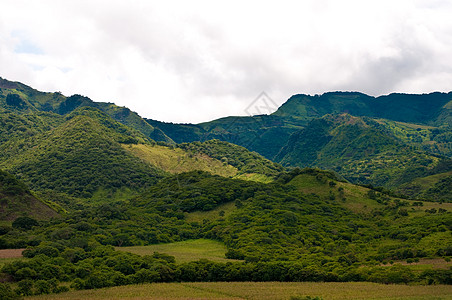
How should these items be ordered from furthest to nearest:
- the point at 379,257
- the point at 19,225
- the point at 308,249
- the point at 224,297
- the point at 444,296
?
the point at 19,225, the point at 308,249, the point at 379,257, the point at 224,297, the point at 444,296

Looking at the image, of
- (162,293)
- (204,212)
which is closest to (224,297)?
(162,293)

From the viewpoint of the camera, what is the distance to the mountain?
159 metres

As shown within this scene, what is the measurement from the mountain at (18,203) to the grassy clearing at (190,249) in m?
55.0

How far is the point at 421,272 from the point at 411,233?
159 feet

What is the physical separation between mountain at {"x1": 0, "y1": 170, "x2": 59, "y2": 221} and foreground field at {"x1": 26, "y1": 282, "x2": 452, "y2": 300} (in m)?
94.2

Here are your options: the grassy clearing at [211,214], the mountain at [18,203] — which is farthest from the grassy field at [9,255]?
the grassy clearing at [211,214]

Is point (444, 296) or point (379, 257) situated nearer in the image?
point (444, 296)

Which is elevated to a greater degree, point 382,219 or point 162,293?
point 382,219

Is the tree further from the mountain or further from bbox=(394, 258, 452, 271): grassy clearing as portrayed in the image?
bbox=(394, 258, 452, 271): grassy clearing

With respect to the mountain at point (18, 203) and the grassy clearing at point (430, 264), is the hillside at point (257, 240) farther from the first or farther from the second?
the mountain at point (18, 203)

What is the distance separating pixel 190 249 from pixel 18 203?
254 feet

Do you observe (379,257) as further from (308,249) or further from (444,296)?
(444,296)

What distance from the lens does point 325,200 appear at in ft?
633

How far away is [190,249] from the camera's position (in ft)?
464
